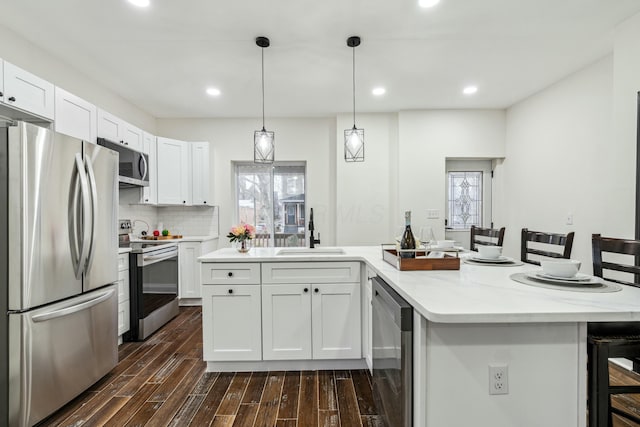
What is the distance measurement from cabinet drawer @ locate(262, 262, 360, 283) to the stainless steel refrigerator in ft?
3.90

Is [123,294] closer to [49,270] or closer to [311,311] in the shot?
[49,270]

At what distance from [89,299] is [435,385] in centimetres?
222

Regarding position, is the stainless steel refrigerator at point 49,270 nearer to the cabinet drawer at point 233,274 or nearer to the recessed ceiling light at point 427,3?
the cabinet drawer at point 233,274

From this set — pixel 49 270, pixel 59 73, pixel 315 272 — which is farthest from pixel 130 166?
pixel 315 272

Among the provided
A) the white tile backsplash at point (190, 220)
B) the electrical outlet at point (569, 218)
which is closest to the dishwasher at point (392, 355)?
the electrical outlet at point (569, 218)

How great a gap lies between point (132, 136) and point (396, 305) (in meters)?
3.69

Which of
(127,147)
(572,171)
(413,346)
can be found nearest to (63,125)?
(127,147)

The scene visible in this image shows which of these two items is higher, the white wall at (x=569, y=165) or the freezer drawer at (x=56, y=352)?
the white wall at (x=569, y=165)

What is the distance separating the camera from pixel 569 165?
3449 millimetres

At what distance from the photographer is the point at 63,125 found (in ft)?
8.50

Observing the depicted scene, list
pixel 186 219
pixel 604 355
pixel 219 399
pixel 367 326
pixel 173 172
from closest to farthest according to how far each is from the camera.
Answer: pixel 604 355 < pixel 219 399 < pixel 367 326 < pixel 173 172 < pixel 186 219

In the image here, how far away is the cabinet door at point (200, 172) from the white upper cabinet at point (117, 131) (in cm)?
85

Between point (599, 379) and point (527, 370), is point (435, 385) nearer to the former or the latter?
point (527, 370)

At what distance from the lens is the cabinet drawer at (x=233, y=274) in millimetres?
2406
